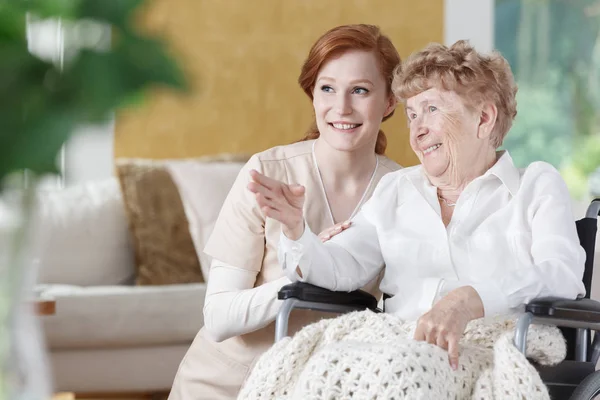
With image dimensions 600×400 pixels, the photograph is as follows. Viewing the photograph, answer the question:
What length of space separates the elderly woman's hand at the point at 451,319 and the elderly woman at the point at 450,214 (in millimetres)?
45

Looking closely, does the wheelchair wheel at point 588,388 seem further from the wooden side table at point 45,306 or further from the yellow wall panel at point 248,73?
the yellow wall panel at point 248,73

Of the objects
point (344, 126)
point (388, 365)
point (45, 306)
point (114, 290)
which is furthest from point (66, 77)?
point (114, 290)

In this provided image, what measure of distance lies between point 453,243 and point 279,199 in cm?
45

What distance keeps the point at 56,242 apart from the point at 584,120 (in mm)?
3519

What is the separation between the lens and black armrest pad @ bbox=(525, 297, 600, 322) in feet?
5.72

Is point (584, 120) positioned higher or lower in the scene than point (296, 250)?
higher

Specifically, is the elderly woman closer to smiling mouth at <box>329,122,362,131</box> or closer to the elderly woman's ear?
the elderly woman's ear

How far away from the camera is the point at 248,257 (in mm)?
2252

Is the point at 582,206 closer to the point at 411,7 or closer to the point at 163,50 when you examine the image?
the point at 411,7

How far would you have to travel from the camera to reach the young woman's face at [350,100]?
2.32m

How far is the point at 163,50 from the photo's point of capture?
459mm

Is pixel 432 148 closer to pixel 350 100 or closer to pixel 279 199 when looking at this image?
pixel 350 100

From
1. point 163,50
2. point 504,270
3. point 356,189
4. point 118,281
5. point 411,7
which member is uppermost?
point 411,7

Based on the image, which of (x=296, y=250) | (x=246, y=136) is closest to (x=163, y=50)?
(x=296, y=250)
